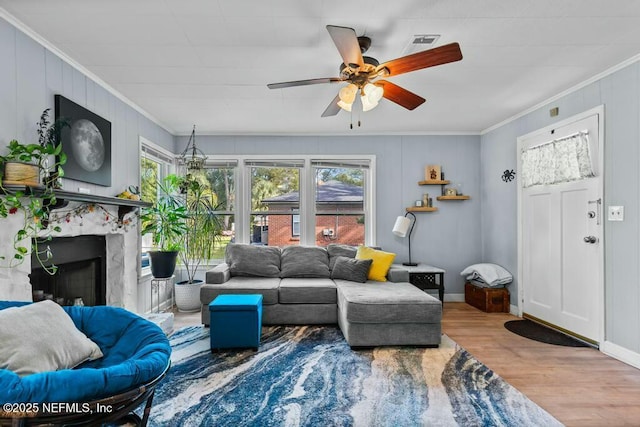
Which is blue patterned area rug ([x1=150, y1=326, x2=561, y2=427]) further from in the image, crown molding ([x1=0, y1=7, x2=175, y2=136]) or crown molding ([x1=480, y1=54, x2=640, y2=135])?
crown molding ([x1=480, y1=54, x2=640, y2=135])

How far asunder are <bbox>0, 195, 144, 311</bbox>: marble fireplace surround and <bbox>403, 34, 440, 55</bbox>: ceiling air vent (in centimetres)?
262

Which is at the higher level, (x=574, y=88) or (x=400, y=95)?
(x=574, y=88)

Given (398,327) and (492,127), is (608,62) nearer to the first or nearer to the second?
(492,127)

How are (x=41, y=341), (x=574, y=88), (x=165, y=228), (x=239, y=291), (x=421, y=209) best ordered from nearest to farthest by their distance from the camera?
(x=41, y=341) < (x=574, y=88) < (x=239, y=291) < (x=165, y=228) < (x=421, y=209)

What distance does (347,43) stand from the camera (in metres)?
2.08

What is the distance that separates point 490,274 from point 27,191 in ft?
15.5

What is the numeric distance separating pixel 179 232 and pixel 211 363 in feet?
6.53

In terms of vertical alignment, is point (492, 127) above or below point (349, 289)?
above

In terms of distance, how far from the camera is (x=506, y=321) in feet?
13.8

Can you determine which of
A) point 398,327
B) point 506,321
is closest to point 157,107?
point 398,327

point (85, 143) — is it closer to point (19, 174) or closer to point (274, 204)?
point (19, 174)

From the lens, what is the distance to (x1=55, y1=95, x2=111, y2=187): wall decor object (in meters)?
2.78

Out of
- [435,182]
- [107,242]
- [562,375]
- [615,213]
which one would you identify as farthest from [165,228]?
[615,213]

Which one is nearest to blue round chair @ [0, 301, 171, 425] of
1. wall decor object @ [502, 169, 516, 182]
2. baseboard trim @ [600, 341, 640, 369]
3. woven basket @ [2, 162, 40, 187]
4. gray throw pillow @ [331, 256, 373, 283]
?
woven basket @ [2, 162, 40, 187]
